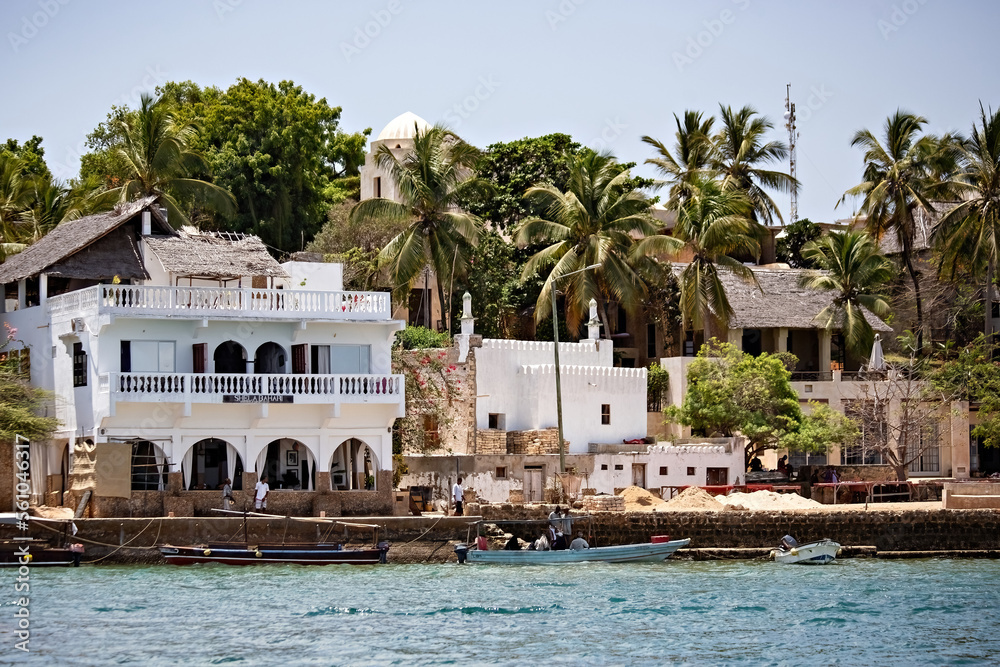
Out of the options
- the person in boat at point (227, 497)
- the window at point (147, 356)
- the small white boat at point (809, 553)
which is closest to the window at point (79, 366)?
the window at point (147, 356)

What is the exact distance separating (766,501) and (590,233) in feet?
49.5

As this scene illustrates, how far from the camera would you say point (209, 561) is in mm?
40656

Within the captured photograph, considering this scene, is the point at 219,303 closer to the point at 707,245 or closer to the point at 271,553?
the point at 271,553

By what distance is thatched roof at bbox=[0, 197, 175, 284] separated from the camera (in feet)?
148

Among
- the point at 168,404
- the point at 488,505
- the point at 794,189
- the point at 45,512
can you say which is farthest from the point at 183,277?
the point at 794,189

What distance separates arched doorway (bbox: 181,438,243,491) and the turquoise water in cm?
483

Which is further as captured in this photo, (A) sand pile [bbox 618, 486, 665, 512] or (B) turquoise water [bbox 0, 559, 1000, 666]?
(A) sand pile [bbox 618, 486, 665, 512]

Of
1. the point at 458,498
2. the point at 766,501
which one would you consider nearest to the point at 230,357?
the point at 458,498

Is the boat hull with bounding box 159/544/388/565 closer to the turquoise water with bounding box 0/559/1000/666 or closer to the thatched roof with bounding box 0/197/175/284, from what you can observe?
the turquoise water with bounding box 0/559/1000/666

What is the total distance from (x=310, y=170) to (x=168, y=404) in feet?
73.2

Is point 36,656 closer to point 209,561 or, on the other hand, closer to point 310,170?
point 209,561

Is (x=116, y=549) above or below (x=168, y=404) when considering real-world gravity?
below

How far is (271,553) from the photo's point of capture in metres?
40.4

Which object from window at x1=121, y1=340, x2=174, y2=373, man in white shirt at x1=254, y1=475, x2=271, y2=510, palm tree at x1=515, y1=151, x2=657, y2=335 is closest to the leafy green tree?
palm tree at x1=515, y1=151, x2=657, y2=335
